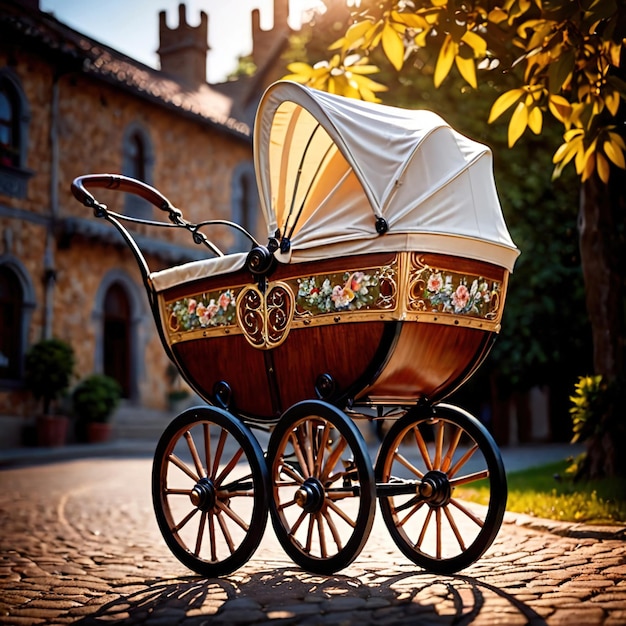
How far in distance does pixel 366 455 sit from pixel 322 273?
102cm

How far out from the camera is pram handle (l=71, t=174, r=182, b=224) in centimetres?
622

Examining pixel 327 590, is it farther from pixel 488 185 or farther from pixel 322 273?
pixel 488 185

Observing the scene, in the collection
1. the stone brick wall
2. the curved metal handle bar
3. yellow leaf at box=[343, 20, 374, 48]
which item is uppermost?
the stone brick wall

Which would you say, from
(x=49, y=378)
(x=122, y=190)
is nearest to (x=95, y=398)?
(x=49, y=378)

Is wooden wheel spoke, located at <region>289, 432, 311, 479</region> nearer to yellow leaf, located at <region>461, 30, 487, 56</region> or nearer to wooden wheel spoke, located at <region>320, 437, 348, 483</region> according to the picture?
wooden wheel spoke, located at <region>320, 437, 348, 483</region>

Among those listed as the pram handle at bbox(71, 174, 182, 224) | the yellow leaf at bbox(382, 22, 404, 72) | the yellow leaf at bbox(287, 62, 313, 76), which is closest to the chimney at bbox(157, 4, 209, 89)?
the yellow leaf at bbox(287, 62, 313, 76)

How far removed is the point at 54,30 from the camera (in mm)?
21625

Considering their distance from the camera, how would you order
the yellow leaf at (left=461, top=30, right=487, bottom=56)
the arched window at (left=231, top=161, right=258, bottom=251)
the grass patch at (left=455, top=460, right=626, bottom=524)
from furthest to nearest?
the arched window at (left=231, top=161, right=258, bottom=251), the grass patch at (left=455, top=460, right=626, bottom=524), the yellow leaf at (left=461, top=30, right=487, bottom=56)

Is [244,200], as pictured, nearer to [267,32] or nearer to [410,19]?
[267,32]

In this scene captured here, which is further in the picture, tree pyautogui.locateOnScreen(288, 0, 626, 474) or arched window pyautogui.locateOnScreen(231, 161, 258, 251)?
arched window pyautogui.locateOnScreen(231, 161, 258, 251)

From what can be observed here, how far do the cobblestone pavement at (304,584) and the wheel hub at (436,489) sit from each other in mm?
407

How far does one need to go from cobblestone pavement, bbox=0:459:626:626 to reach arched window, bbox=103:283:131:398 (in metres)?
14.7

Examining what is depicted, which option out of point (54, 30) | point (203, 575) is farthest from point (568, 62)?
point (54, 30)

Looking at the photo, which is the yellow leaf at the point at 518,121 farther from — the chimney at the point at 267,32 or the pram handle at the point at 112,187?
the chimney at the point at 267,32
